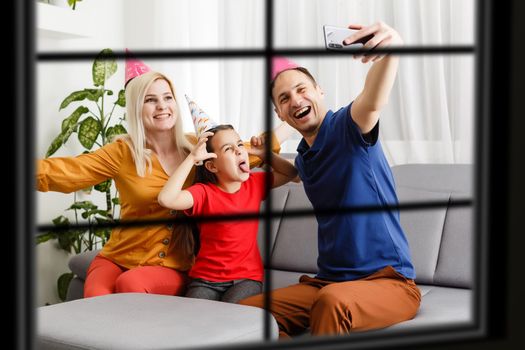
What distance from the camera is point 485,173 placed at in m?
0.47

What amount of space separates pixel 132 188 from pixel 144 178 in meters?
0.05

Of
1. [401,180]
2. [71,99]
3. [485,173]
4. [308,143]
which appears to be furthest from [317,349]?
[71,99]

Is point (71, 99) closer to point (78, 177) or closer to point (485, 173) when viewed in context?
point (78, 177)

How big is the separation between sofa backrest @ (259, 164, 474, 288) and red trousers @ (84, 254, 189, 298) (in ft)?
1.19

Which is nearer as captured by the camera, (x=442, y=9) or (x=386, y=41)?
(x=386, y=41)

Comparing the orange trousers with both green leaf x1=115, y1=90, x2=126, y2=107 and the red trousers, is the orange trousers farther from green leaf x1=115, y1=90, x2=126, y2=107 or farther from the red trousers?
green leaf x1=115, y1=90, x2=126, y2=107

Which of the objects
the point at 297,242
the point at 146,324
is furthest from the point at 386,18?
the point at 146,324

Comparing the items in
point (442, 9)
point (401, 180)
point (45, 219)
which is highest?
point (442, 9)

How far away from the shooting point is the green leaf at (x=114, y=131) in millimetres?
Answer: 3395

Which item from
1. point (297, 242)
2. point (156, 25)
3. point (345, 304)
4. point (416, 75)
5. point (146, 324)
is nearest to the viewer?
point (146, 324)

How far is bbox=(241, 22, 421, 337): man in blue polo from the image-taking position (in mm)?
1802

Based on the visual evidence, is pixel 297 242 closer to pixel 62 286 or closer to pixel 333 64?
pixel 333 64

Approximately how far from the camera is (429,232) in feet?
7.26

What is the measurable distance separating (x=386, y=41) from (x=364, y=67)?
62.4 inches
